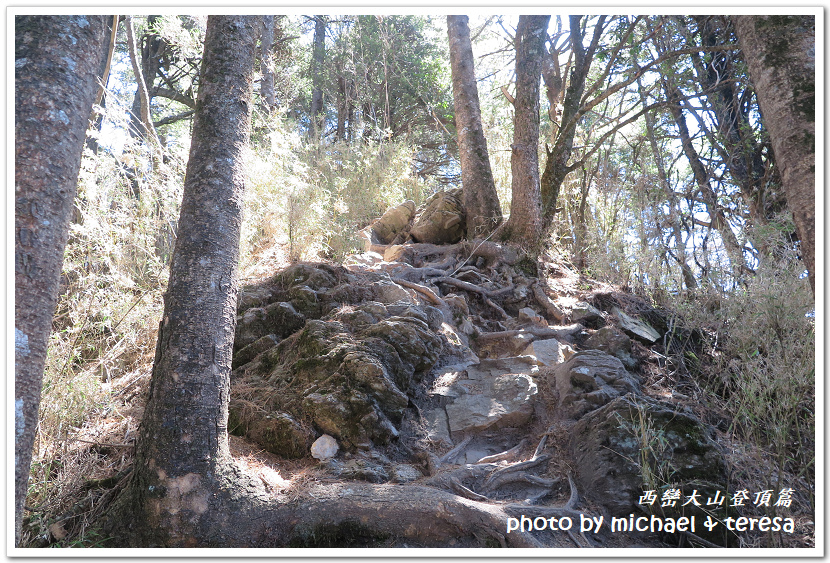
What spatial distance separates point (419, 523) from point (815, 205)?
85.1 inches

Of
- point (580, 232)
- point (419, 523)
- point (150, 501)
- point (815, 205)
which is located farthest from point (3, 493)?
point (580, 232)

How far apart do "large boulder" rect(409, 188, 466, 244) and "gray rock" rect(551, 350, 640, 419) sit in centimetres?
303

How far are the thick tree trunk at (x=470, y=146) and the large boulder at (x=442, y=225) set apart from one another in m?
0.16

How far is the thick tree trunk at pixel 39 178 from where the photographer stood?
5.78ft

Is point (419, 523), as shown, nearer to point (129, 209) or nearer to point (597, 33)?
point (129, 209)

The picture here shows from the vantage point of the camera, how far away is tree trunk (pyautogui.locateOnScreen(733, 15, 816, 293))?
201 centimetres

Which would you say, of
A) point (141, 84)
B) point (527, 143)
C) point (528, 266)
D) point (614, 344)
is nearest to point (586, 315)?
point (614, 344)

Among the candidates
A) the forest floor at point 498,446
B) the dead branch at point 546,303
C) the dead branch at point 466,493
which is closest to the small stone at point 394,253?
the forest floor at point 498,446

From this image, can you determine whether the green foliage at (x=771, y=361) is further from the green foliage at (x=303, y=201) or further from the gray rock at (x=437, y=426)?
the green foliage at (x=303, y=201)

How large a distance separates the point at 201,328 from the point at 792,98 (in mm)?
2794

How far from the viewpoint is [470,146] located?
6086 mm

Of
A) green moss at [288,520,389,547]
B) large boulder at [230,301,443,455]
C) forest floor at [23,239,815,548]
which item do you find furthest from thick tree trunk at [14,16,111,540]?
large boulder at [230,301,443,455]
